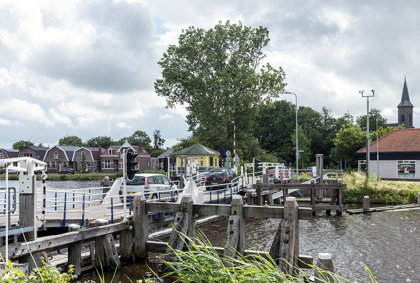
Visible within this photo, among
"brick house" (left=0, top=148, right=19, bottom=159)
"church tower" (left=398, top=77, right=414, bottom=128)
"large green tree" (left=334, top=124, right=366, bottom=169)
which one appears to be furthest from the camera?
"church tower" (left=398, top=77, right=414, bottom=128)

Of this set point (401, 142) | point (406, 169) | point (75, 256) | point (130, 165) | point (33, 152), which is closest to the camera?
point (75, 256)

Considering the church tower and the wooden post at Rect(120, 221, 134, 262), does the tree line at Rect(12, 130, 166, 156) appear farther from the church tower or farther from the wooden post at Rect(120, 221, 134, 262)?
the wooden post at Rect(120, 221, 134, 262)

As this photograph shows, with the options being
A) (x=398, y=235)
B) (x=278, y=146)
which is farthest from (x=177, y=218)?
(x=278, y=146)

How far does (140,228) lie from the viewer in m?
11.1

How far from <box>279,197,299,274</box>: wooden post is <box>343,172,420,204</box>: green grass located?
22.1m

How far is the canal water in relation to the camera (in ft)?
37.1

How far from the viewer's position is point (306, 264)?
852 centimetres

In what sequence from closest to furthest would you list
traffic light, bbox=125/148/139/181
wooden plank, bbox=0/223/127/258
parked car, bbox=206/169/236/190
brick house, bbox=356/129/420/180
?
wooden plank, bbox=0/223/127/258, traffic light, bbox=125/148/139/181, parked car, bbox=206/169/236/190, brick house, bbox=356/129/420/180

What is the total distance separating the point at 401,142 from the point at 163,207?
39582 mm

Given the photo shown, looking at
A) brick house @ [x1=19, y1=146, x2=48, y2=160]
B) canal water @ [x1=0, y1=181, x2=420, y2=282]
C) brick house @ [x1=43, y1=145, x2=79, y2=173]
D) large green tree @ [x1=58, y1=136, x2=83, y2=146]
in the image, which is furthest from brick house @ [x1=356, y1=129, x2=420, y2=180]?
large green tree @ [x1=58, y1=136, x2=83, y2=146]

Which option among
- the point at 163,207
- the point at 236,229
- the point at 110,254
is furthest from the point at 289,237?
the point at 110,254

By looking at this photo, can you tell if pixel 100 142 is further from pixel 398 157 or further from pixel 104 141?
pixel 398 157

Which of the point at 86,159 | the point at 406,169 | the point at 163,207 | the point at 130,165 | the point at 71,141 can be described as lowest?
the point at 163,207

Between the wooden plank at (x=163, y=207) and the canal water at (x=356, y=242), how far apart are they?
1.51 metres
